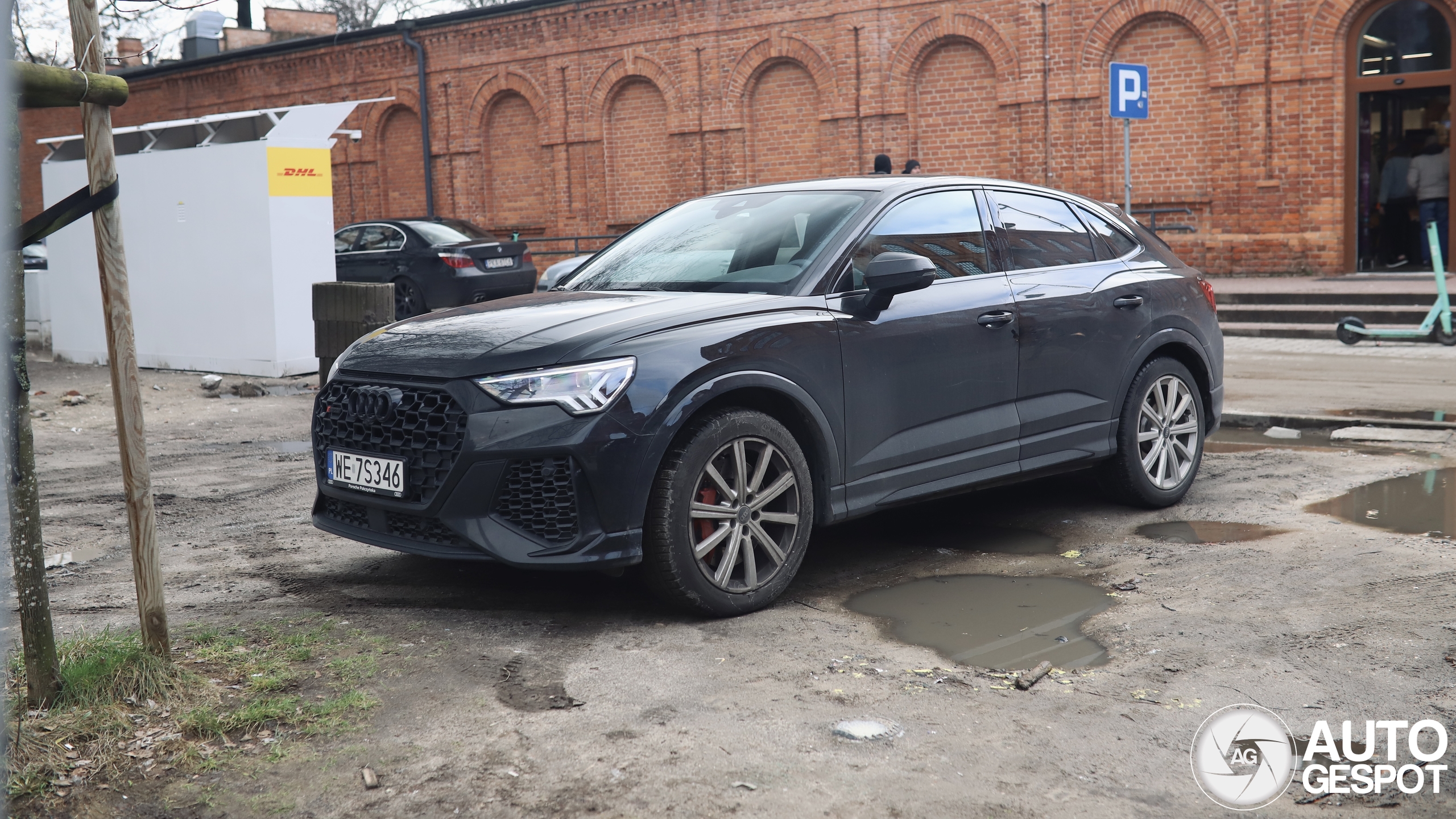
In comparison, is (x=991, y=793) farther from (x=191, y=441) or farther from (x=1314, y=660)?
(x=191, y=441)

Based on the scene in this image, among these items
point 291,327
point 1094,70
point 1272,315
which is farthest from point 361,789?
point 1094,70

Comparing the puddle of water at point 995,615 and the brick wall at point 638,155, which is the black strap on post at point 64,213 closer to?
the puddle of water at point 995,615

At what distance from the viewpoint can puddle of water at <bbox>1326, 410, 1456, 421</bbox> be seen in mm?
8945

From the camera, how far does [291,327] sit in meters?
13.3

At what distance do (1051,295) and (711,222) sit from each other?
1571 millimetres

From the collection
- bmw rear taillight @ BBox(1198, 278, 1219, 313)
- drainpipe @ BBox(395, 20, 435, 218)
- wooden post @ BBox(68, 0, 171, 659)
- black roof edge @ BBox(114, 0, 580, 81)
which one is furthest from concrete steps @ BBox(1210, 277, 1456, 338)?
drainpipe @ BBox(395, 20, 435, 218)

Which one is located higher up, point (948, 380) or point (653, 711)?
point (948, 380)

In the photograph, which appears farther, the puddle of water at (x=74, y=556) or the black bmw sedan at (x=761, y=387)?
the puddle of water at (x=74, y=556)

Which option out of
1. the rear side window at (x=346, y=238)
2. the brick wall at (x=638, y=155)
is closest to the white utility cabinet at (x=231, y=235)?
the rear side window at (x=346, y=238)

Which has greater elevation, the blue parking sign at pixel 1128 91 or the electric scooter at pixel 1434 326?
the blue parking sign at pixel 1128 91

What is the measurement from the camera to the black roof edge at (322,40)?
27.2 m

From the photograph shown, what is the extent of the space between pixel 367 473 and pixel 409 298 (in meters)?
14.7

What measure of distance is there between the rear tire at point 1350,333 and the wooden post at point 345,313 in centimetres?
1012

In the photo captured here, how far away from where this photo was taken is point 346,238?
19.9 meters
